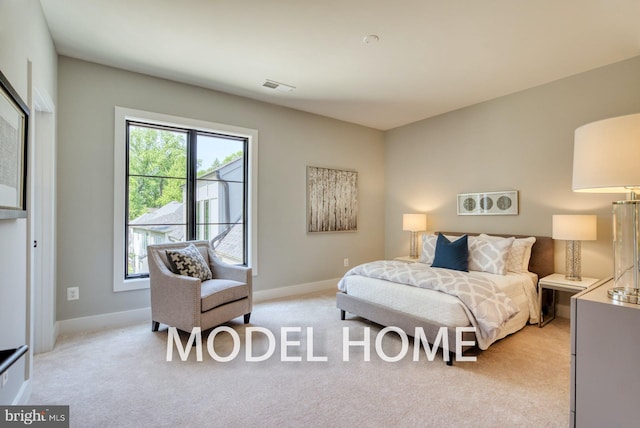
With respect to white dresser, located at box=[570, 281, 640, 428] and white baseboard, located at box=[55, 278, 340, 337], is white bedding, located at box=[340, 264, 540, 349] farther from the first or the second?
white baseboard, located at box=[55, 278, 340, 337]

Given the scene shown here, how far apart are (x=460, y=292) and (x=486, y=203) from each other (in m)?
2.14

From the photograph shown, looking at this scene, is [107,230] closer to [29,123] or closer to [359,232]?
[29,123]

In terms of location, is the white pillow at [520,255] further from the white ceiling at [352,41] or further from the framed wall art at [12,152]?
the framed wall art at [12,152]

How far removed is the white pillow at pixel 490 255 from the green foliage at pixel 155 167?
3510 millimetres

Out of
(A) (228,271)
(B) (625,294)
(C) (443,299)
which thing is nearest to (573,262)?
(C) (443,299)

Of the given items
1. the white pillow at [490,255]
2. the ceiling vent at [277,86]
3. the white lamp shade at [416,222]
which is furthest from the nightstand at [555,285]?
the ceiling vent at [277,86]

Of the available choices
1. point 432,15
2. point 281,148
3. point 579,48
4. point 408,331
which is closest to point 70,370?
point 408,331

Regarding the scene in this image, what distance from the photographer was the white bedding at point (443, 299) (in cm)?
244

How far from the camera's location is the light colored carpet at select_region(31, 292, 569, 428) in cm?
179

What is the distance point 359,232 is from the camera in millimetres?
5262

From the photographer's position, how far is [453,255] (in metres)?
3.55

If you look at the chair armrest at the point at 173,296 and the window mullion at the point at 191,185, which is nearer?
the chair armrest at the point at 173,296

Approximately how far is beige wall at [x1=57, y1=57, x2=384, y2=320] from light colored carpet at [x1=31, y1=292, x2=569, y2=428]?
30.3 inches

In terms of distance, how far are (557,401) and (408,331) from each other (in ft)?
3.48
